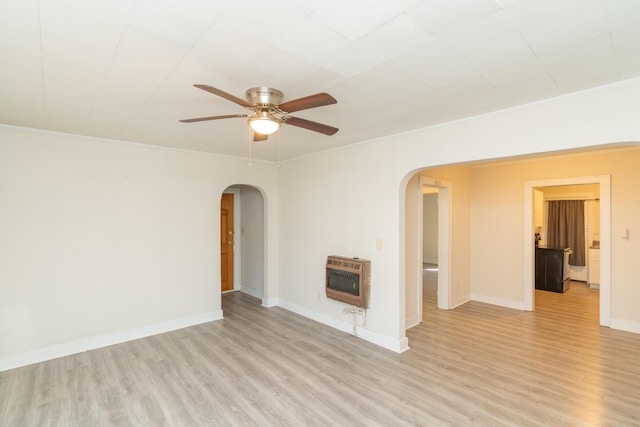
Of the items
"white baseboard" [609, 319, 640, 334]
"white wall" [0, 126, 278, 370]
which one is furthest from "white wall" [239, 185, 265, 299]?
"white baseboard" [609, 319, 640, 334]

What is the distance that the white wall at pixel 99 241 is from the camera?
3295 mm

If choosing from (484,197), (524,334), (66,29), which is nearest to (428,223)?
(484,197)

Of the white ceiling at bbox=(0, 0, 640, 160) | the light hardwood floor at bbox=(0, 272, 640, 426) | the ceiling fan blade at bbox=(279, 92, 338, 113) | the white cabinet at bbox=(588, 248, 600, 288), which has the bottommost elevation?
the light hardwood floor at bbox=(0, 272, 640, 426)

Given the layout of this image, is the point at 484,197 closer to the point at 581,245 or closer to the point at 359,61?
the point at 581,245

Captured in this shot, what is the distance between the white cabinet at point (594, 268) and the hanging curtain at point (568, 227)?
20.9 inches

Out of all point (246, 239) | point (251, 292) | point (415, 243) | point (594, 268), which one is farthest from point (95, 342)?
point (594, 268)

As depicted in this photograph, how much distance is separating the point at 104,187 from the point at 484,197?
5887 millimetres

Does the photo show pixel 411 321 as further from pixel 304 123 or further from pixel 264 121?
pixel 264 121

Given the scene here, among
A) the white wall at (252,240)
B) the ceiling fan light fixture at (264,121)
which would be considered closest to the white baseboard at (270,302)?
the white wall at (252,240)

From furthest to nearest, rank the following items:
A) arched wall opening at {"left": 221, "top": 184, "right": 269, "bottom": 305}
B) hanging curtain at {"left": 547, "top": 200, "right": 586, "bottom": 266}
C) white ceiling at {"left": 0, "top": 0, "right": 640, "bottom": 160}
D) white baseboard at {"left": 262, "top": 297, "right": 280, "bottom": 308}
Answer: hanging curtain at {"left": 547, "top": 200, "right": 586, "bottom": 266}, arched wall opening at {"left": 221, "top": 184, "right": 269, "bottom": 305}, white baseboard at {"left": 262, "top": 297, "right": 280, "bottom": 308}, white ceiling at {"left": 0, "top": 0, "right": 640, "bottom": 160}

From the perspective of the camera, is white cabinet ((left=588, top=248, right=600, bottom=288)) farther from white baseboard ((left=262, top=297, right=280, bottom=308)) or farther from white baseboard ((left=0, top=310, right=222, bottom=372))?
white baseboard ((left=0, top=310, right=222, bottom=372))

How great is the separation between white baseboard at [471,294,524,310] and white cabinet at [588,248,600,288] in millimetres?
2828

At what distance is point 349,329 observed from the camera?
13.6 feet

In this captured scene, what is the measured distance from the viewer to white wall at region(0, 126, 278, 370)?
3.29 meters
